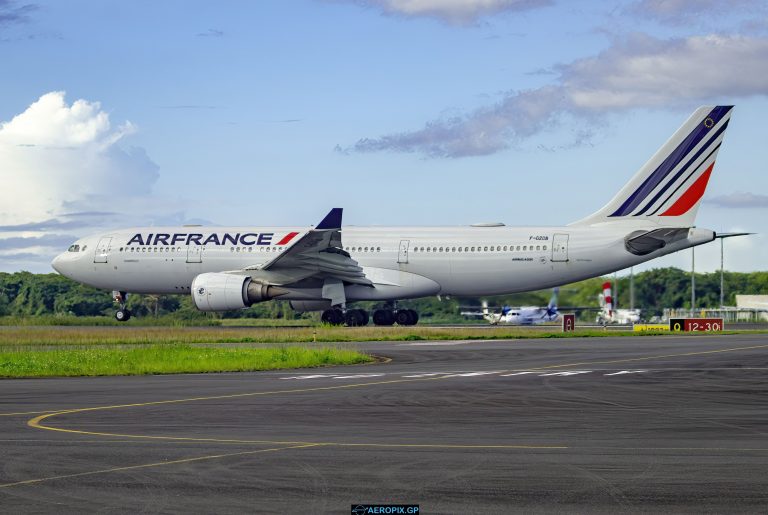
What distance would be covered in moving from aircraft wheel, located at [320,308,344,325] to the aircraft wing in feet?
6.21

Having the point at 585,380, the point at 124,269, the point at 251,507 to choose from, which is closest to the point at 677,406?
the point at 585,380

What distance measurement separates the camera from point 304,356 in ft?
118

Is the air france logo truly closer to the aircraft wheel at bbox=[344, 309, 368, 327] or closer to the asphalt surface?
the aircraft wheel at bbox=[344, 309, 368, 327]

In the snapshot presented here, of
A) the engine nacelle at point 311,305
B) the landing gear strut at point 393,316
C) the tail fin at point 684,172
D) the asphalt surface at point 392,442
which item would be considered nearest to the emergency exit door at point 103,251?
the engine nacelle at point 311,305

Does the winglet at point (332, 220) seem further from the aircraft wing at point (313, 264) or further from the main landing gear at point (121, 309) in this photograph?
the main landing gear at point (121, 309)

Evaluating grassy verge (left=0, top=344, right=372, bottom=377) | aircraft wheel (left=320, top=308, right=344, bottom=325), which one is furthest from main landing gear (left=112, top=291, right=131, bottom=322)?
grassy verge (left=0, top=344, right=372, bottom=377)

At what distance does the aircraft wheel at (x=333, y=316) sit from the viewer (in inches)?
2355

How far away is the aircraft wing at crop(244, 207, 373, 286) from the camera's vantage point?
5598 centimetres

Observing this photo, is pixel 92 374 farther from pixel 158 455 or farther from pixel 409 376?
pixel 158 455

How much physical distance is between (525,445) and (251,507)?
5464 millimetres

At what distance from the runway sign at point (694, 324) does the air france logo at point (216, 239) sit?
2112cm

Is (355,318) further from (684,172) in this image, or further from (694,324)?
(684,172)


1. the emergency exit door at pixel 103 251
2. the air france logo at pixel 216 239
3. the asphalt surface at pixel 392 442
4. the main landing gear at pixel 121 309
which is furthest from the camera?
the main landing gear at pixel 121 309

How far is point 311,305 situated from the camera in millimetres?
60656
